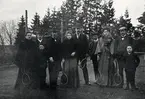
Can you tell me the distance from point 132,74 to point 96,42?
6.05 feet

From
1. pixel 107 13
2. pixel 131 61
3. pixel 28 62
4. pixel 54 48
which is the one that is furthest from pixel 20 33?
pixel 107 13

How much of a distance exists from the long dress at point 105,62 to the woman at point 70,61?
0.84m

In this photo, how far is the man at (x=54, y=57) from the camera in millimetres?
9094

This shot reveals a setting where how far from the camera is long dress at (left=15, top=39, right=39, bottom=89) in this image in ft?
28.7

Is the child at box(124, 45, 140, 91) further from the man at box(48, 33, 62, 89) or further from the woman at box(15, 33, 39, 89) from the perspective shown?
the woman at box(15, 33, 39, 89)

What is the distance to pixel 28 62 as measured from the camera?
8.77m

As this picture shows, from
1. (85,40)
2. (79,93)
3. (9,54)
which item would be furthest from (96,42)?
(9,54)

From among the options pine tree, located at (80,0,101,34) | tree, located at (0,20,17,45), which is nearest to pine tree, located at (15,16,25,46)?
tree, located at (0,20,17,45)

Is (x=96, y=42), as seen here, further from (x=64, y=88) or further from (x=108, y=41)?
(x=64, y=88)

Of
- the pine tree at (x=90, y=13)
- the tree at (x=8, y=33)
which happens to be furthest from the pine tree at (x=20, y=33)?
the pine tree at (x=90, y=13)

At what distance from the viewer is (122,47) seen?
29.5 ft

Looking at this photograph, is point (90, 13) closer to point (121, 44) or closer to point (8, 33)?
point (8, 33)

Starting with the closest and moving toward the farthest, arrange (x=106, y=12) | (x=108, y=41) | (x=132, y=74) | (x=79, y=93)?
(x=79, y=93), (x=132, y=74), (x=108, y=41), (x=106, y=12)

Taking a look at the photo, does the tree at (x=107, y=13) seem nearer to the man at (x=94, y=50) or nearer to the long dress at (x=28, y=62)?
the man at (x=94, y=50)
